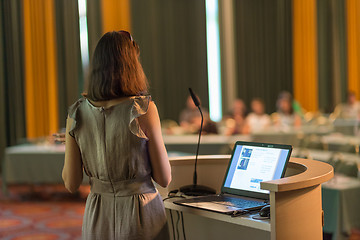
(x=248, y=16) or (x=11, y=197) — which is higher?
(x=248, y=16)

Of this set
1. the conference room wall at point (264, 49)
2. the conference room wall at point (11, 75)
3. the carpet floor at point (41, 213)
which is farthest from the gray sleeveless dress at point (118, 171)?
the conference room wall at point (264, 49)

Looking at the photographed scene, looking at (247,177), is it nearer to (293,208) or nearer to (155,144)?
(293,208)

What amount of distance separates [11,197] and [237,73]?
279 inches

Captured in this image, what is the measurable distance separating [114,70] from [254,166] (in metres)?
0.82

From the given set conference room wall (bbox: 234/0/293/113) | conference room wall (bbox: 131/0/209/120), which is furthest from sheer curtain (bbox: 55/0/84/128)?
conference room wall (bbox: 234/0/293/113)

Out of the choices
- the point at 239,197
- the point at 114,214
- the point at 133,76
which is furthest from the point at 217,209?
the point at 133,76

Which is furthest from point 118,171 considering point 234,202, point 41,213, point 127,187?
point 41,213

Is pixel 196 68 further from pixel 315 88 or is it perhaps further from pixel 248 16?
pixel 315 88

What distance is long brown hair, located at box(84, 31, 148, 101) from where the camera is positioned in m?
1.85

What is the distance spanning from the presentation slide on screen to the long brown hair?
68 centimetres

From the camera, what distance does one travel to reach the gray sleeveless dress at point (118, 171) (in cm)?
188

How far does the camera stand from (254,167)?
2254mm

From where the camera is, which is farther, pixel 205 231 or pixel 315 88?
pixel 315 88

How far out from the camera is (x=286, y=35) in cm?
1319
